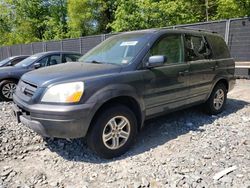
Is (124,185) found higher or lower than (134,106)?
lower

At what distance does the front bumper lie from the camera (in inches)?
142

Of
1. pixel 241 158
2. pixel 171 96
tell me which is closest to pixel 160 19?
pixel 171 96

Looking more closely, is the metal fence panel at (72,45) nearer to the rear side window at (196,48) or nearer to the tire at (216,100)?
the tire at (216,100)

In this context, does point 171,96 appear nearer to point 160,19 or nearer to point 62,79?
point 62,79

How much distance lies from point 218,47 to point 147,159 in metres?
3.25

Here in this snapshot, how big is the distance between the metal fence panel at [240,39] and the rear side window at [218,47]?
13.9 feet

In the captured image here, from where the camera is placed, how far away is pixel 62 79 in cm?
379

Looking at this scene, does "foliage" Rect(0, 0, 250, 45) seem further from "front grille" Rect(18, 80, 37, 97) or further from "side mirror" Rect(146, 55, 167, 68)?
"front grille" Rect(18, 80, 37, 97)

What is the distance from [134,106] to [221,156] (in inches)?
56.0

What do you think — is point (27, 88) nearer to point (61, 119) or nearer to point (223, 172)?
point (61, 119)

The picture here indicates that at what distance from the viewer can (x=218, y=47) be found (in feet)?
20.1

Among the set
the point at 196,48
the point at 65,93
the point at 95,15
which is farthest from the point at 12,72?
the point at 95,15

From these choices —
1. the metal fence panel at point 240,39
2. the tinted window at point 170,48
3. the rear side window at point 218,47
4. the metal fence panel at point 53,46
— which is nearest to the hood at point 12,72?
the tinted window at point 170,48

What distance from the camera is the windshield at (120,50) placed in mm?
4465
